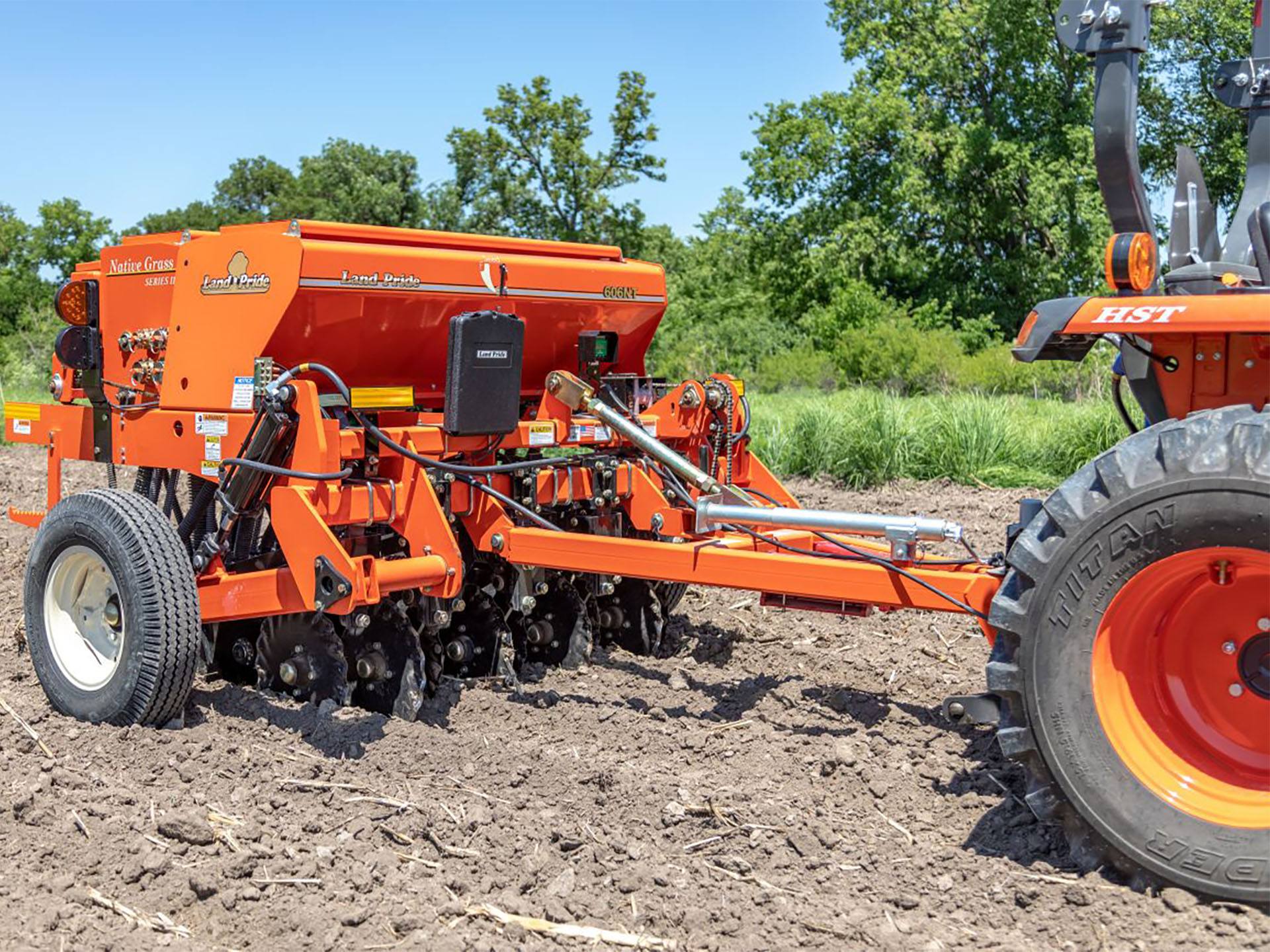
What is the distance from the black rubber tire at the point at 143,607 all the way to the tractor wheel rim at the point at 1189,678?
10.6ft

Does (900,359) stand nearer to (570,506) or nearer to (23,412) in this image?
(570,506)

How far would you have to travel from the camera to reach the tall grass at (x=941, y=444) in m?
10.6

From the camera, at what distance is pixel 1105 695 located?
3502 millimetres

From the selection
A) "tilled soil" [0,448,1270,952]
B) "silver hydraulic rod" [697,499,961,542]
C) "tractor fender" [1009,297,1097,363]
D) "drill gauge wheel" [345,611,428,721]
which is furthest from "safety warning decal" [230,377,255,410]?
"tractor fender" [1009,297,1097,363]

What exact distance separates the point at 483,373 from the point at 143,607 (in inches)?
61.0

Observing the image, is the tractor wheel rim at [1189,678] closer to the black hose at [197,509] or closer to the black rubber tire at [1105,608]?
the black rubber tire at [1105,608]

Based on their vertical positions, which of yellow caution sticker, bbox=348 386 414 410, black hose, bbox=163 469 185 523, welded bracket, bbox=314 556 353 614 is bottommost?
welded bracket, bbox=314 556 353 614

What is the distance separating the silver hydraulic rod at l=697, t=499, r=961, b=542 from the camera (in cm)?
421

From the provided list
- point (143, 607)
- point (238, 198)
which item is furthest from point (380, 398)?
point (238, 198)

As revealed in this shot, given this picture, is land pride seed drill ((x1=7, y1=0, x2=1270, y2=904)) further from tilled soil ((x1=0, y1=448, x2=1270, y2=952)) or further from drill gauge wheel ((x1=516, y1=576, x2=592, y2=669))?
tilled soil ((x1=0, y1=448, x2=1270, y2=952))

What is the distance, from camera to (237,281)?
5176 mm

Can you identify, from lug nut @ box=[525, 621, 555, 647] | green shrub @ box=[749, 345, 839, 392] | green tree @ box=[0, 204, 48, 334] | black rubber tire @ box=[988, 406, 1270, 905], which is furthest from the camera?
green tree @ box=[0, 204, 48, 334]

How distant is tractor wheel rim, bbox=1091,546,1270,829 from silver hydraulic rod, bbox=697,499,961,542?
2.51 ft

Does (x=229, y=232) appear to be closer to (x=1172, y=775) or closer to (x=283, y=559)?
(x=283, y=559)
